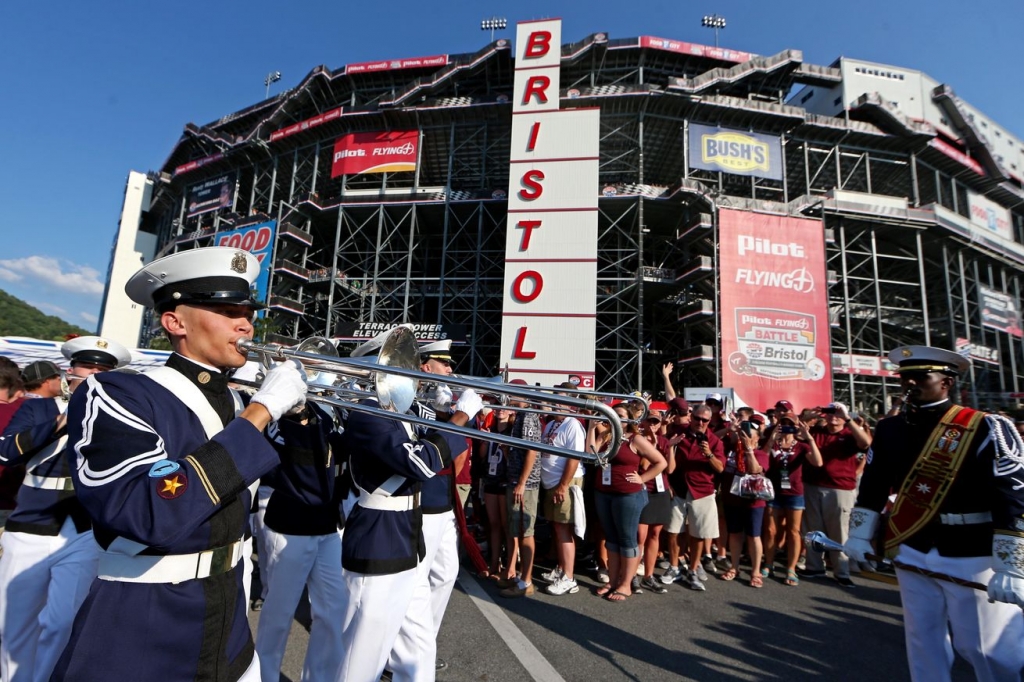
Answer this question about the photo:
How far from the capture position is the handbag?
6.09m

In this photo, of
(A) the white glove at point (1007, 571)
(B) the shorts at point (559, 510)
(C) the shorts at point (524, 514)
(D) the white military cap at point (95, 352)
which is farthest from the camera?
(B) the shorts at point (559, 510)

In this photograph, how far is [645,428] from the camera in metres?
5.96

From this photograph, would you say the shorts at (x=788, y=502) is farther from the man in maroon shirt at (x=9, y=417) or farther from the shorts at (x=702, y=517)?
the man in maroon shirt at (x=9, y=417)

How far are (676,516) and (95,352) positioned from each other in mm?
6107

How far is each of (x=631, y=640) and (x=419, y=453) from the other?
9.57 feet

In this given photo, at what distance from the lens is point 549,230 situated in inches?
928

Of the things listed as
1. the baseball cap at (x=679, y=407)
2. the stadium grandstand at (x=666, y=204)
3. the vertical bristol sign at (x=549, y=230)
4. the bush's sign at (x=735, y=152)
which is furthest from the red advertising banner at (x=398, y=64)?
the baseball cap at (x=679, y=407)

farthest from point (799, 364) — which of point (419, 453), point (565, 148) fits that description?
point (419, 453)

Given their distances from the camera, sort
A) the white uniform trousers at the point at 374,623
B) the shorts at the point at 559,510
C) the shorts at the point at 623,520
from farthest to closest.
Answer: the shorts at the point at 559,510, the shorts at the point at 623,520, the white uniform trousers at the point at 374,623

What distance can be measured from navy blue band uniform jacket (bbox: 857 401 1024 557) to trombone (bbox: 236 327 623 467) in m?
2.27

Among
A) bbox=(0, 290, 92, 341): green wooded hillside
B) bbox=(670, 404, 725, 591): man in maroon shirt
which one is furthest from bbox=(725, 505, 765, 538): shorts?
bbox=(0, 290, 92, 341): green wooded hillside

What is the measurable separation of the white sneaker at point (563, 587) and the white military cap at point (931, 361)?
3840 mm

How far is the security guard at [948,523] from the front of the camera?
2598 millimetres

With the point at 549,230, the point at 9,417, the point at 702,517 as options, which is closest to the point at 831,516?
the point at 702,517
